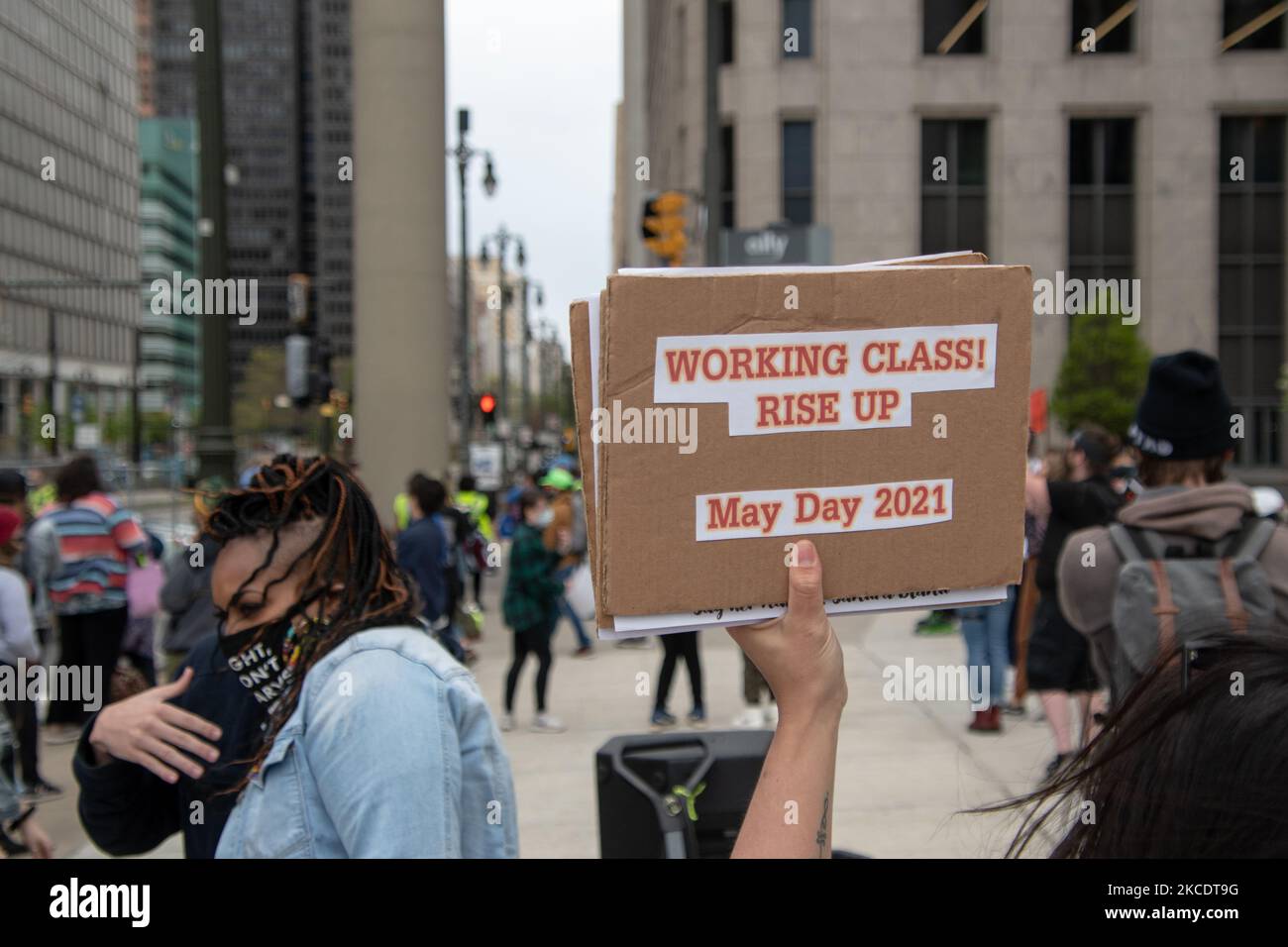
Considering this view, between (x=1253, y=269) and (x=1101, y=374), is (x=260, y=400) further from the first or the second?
(x=1253, y=269)

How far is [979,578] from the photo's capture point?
165cm

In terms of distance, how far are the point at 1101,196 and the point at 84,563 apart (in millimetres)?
35780

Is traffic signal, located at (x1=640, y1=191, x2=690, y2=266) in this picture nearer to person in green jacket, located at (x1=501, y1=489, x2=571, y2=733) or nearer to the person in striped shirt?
person in green jacket, located at (x1=501, y1=489, x2=571, y2=733)

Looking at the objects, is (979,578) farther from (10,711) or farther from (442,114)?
(442,114)

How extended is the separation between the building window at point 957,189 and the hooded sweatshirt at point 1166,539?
34.2 metres

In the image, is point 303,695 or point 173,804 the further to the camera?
point 173,804

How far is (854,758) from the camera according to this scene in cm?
798

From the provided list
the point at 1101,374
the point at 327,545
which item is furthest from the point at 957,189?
the point at 327,545

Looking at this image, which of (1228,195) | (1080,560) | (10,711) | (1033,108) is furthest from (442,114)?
(1228,195)

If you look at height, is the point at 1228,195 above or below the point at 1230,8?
below

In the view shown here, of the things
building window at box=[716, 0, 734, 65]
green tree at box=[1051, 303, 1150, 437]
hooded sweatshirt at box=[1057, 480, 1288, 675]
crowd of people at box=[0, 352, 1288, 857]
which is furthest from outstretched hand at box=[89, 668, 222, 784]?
building window at box=[716, 0, 734, 65]

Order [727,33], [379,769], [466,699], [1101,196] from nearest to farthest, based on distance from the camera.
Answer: [379,769]
[466,699]
[727,33]
[1101,196]

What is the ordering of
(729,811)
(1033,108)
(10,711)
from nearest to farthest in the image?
(729,811) < (10,711) < (1033,108)

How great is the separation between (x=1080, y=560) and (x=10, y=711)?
6358 millimetres
